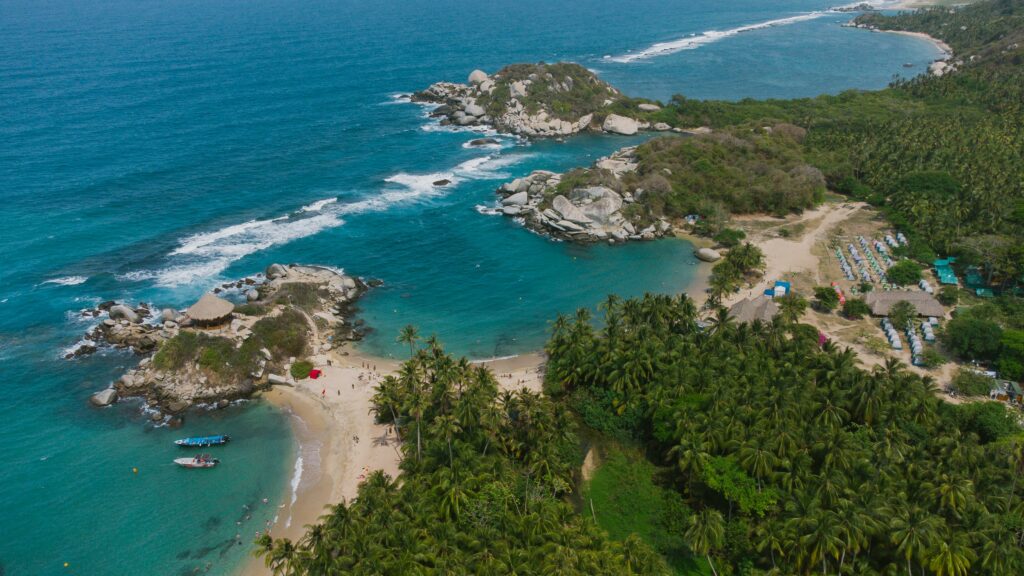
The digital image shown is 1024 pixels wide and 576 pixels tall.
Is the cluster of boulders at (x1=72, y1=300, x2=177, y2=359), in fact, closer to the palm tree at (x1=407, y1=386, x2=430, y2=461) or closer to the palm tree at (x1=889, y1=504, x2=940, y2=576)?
the palm tree at (x1=407, y1=386, x2=430, y2=461)

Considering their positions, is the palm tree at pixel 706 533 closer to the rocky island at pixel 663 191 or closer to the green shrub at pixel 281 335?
the green shrub at pixel 281 335

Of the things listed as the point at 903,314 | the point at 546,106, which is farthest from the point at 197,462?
the point at 546,106

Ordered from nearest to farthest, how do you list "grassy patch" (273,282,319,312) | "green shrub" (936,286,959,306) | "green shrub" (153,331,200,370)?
"green shrub" (153,331,200,370) < "green shrub" (936,286,959,306) < "grassy patch" (273,282,319,312)

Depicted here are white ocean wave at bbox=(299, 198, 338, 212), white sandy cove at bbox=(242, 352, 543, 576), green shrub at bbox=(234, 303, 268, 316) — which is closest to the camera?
white sandy cove at bbox=(242, 352, 543, 576)

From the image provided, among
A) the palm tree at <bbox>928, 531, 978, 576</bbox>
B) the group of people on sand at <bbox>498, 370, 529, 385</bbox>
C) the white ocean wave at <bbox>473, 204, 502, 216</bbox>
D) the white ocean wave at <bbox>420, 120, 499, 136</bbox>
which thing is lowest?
the group of people on sand at <bbox>498, 370, 529, 385</bbox>

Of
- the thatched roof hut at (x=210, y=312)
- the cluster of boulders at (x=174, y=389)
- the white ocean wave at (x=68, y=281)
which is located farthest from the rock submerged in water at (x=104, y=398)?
the white ocean wave at (x=68, y=281)

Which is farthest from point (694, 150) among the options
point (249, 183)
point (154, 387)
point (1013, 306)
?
point (154, 387)

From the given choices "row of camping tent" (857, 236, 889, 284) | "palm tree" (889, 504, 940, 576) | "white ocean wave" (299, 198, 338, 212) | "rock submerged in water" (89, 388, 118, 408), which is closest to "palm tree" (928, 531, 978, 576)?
"palm tree" (889, 504, 940, 576)
